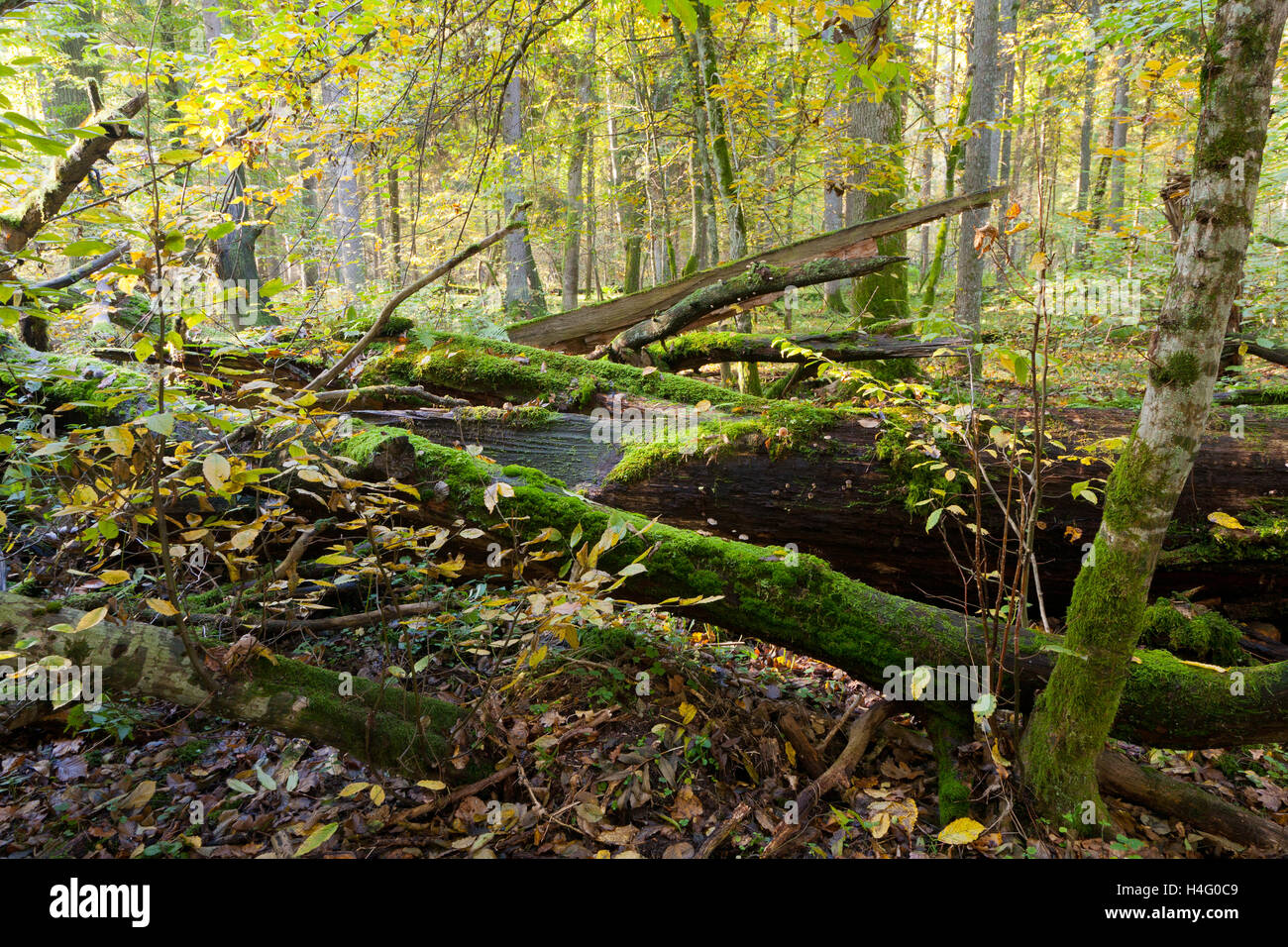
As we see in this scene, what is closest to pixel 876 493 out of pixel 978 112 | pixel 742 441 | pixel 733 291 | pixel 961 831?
pixel 742 441

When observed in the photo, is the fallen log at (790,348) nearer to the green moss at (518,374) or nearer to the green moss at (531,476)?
the green moss at (518,374)

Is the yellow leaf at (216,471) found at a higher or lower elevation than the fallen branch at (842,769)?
higher

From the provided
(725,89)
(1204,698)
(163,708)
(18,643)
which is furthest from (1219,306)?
(725,89)

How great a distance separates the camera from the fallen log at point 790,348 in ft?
17.9

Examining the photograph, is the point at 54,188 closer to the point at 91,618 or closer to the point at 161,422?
the point at 91,618

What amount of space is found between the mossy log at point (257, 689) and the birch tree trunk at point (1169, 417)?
264 centimetres

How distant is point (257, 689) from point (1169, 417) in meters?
3.69

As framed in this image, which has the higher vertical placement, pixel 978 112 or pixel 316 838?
pixel 978 112

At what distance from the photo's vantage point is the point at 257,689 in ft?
8.89

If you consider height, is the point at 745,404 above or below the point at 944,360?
below

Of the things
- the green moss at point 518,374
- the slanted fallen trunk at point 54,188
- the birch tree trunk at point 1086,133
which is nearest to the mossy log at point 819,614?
the green moss at point 518,374
